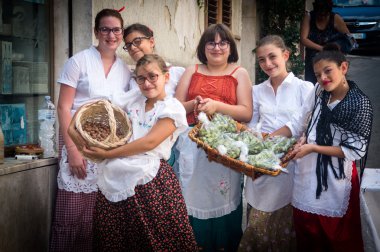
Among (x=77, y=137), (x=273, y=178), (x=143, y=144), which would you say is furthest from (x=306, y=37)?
(x=77, y=137)

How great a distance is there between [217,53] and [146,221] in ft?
4.83

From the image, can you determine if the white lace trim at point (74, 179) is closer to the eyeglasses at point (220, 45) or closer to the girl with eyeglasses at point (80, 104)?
the girl with eyeglasses at point (80, 104)

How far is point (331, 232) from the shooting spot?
3.66 meters

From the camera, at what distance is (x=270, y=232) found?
418 cm

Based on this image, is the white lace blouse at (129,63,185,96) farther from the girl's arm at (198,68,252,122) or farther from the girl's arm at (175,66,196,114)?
the girl's arm at (198,68,252,122)

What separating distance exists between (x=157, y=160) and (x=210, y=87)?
3.05 feet

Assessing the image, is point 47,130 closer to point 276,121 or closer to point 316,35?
point 276,121

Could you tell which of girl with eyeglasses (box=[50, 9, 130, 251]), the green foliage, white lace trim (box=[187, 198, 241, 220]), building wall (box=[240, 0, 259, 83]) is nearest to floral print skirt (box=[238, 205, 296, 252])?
white lace trim (box=[187, 198, 241, 220])

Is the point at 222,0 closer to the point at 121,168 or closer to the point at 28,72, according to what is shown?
the point at 28,72

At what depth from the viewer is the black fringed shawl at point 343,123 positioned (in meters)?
3.51

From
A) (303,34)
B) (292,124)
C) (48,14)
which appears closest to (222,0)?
(303,34)

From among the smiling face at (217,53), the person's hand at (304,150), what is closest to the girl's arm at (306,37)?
the smiling face at (217,53)

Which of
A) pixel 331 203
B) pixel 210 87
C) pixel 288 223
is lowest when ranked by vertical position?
pixel 288 223

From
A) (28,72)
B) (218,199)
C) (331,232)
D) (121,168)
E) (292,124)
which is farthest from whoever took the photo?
(28,72)
